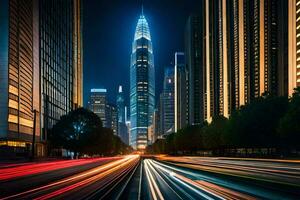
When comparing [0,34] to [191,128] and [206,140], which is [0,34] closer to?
[206,140]

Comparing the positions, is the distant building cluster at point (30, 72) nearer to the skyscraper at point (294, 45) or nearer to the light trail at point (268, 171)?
the light trail at point (268, 171)

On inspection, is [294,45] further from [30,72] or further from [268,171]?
[268,171]

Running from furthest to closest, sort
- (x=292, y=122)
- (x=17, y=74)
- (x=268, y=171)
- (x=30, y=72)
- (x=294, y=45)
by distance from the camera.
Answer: (x=294, y=45)
(x=30, y=72)
(x=17, y=74)
(x=292, y=122)
(x=268, y=171)

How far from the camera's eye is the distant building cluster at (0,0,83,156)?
329ft

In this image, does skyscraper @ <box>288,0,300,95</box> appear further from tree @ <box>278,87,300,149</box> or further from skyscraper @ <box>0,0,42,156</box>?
tree @ <box>278,87,300,149</box>

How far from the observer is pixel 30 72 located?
12019cm

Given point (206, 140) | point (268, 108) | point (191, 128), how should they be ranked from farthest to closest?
point (191, 128)
point (206, 140)
point (268, 108)

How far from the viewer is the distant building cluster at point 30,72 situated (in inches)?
3944

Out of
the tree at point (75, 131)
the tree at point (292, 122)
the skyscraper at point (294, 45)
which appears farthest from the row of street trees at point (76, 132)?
the skyscraper at point (294, 45)

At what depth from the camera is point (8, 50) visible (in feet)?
329

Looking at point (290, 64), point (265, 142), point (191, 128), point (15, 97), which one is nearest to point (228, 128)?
point (265, 142)

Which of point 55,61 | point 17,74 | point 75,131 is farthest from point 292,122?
point 55,61

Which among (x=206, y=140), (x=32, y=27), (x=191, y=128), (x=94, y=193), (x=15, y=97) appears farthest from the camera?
(x=191, y=128)

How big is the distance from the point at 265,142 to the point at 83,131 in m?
48.4
